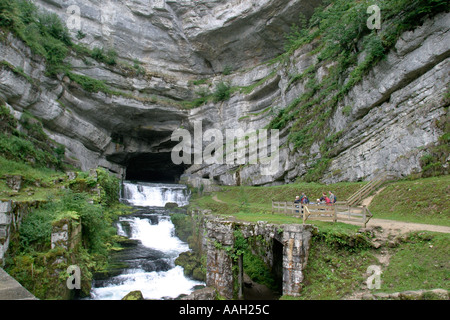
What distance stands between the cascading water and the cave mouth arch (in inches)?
919

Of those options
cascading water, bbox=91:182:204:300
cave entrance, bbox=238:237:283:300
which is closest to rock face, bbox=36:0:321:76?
cascading water, bbox=91:182:204:300

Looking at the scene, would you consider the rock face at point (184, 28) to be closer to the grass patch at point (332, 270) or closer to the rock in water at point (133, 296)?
the grass patch at point (332, 270)

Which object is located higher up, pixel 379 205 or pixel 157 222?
pixel 379 205

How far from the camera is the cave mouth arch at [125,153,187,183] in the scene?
4782cm

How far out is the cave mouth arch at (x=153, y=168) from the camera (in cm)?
4782

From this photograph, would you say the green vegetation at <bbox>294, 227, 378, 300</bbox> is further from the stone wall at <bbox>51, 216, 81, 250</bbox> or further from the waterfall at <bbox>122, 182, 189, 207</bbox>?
the waterfall at <bbox>122, 182, 189, 207</bbox>

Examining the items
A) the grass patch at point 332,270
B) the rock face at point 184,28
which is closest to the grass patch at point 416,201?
the grass patch at point 332,270

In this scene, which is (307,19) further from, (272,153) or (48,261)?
(48,261)

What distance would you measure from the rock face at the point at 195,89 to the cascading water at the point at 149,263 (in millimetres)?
12093

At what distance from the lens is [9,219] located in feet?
27.4

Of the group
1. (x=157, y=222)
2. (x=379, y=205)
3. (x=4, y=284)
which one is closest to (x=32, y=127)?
(x=157, y=222)

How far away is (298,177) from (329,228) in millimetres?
14047

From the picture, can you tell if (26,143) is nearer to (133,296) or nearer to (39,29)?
(133,296)
